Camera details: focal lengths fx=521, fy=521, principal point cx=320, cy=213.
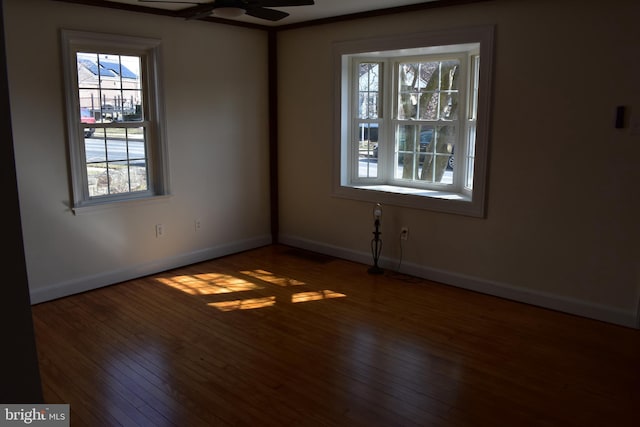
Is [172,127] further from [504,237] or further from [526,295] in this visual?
[526,295]

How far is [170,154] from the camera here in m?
4.97

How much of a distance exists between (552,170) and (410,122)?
1.62m

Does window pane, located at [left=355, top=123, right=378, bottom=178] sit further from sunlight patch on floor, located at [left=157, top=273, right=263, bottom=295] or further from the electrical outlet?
sunlight patch on floor, located at [left=157, top=273, right=263, bottom=295]

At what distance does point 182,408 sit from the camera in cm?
276

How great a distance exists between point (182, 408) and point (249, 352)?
2.33ft

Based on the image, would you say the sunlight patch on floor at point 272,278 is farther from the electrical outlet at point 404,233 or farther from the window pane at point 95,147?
the window pane at point 95,147

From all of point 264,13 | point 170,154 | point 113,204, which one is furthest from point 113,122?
point 264,13

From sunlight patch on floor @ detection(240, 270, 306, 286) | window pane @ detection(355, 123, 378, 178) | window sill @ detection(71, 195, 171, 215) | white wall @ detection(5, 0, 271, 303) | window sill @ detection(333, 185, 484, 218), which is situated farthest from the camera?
window pane @ detection(355, 123, 378, 178)

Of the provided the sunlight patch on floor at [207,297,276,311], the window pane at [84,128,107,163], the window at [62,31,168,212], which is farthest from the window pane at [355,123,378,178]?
the window pane at [84,128,107,163]

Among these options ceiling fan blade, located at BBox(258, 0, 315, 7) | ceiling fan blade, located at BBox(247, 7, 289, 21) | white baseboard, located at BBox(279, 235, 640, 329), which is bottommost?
white baseboard, located at BBox(279, 235, 640, 329)

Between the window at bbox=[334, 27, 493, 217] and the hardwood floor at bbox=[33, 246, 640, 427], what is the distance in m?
0.99

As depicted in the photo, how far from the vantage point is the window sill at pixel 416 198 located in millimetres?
4500

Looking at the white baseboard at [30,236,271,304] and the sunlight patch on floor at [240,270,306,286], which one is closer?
the white baseboard at [30,236,271,304]

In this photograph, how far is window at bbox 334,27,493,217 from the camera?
4738 mm
